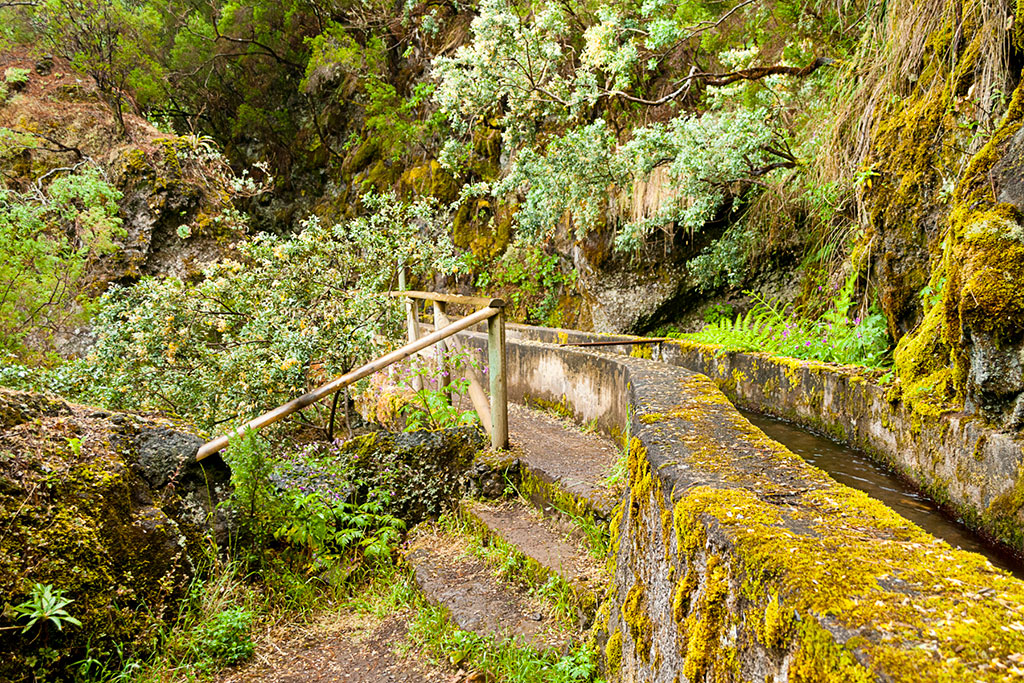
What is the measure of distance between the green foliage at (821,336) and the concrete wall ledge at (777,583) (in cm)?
286

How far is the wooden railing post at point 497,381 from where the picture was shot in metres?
3.96

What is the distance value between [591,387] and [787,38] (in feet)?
19.7

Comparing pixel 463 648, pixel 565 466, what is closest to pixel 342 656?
pixel 463 648

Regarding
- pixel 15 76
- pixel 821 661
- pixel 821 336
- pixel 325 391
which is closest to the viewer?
pixel 821 661

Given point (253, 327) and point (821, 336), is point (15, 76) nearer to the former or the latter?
point (253, 327)

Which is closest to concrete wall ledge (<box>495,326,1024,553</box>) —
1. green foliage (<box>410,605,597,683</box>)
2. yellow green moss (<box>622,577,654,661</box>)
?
yellow green moss (<box>622,577,654,661</box>)

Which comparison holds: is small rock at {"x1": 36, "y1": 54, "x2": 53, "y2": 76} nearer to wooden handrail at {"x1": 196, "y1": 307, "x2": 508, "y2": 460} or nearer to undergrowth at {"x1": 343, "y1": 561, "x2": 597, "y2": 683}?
wooden handrail at {"x1": 196, "y1": 307, "x2": 508, "y2": 460}

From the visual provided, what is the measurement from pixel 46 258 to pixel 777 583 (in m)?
8.68

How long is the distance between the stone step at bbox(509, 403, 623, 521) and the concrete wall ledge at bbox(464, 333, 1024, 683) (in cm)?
79

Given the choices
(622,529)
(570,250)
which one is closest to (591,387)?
(622,529)

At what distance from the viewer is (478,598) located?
9.80ft

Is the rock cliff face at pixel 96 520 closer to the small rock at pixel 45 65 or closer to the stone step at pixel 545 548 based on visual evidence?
the stone step at pixel 545 548

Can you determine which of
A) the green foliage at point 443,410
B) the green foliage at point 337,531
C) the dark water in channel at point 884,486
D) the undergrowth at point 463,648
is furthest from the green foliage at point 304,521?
the dark water in channel at point 884,486

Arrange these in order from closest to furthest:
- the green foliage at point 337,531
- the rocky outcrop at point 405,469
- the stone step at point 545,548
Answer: the stone step at point 545,548
the green foliage at point 337,531
the rocky outcrop at point 405,469
